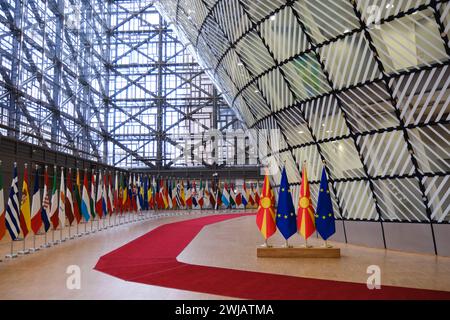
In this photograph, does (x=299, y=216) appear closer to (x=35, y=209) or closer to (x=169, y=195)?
(x=35, y=209)

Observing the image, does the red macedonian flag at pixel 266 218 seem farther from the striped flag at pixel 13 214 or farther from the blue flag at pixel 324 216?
the striped flag at pixel 13 214

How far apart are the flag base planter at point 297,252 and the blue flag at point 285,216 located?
0.76 m

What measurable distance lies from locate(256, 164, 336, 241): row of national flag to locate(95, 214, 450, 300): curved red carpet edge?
3434 mm

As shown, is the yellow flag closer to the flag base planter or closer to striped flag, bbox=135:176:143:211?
the flag base planter

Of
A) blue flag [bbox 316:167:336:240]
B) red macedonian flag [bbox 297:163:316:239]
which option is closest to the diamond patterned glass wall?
blue flag [bbox 316:167:336:240]

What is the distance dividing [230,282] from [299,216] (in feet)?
18.2

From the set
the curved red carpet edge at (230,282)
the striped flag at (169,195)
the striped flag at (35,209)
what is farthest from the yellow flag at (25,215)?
the striped flag at (169,195)

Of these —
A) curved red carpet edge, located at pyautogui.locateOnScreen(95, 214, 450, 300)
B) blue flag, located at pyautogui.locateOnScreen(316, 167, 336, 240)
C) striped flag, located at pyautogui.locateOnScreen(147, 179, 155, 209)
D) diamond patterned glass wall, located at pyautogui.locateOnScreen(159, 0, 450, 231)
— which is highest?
diamond patterned glass wall, located at pyautogui.locateOnScreen(159, 0, 450, 231)

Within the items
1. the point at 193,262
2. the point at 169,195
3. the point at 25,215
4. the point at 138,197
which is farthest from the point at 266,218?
the point at 169,195

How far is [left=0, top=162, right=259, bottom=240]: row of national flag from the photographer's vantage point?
44.5ft

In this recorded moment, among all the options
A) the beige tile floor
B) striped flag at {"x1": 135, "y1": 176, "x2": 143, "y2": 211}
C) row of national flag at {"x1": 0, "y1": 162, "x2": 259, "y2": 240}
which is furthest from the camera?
striped flag at {"x1": 135, "y1": 176, "x2": 143, "y2": 211}

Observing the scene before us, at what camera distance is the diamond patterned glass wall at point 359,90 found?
13695 millimetres

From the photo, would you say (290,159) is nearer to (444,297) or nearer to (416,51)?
(416,51)

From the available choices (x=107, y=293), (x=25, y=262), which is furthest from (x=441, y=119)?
Result: (x=25, y=262)
